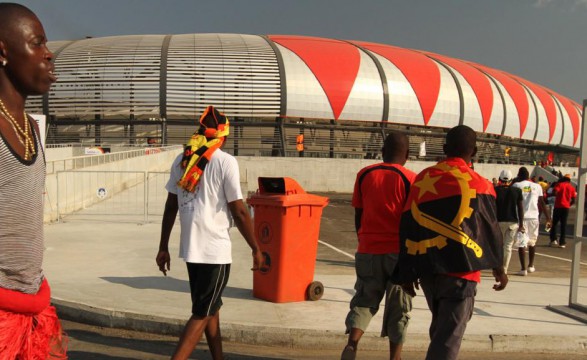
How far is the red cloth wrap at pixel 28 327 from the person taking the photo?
1.79m

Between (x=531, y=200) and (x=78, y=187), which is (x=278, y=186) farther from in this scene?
(x=78, y=187)

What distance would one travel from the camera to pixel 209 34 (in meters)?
46.6

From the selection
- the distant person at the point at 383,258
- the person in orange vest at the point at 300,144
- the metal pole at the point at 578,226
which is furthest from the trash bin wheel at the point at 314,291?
the person in orange vest at the point at 300,144

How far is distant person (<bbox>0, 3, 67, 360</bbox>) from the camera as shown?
1.75 metres

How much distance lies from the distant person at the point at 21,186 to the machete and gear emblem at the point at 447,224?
7.77 feet

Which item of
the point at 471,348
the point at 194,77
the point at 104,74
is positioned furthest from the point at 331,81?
the point at 471,348

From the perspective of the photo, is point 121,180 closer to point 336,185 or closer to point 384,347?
point 384,347

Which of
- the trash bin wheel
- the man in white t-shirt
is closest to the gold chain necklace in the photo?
the trash bin wheel

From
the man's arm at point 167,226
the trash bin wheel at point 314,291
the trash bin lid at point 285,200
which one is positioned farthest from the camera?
Answer: the trash bin wheel at point 314,291

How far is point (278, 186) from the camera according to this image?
606cm

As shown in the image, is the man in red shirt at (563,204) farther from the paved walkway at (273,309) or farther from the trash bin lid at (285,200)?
the trash bin lid at (285,200)

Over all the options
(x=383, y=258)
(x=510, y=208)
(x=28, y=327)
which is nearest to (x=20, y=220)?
(x=28, y=327)

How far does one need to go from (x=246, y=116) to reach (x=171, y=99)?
5756 millimetres

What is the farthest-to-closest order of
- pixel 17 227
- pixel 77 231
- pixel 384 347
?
pixel 77 231 < pixel 384 347 < pixel 17 227
